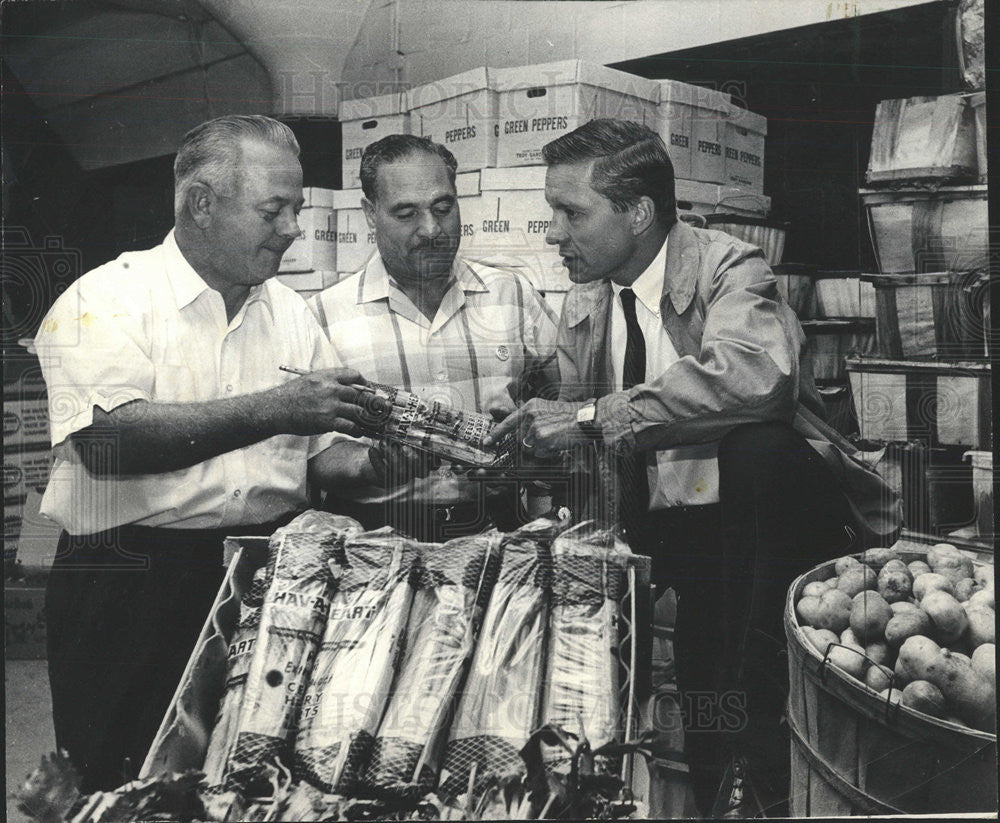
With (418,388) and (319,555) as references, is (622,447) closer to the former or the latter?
(418,388)

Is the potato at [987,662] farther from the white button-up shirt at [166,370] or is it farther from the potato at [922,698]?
the white button-up shirt at [166,370]

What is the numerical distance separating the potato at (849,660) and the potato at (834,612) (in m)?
0.07

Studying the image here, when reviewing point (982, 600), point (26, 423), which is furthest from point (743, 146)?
point (26, 423)

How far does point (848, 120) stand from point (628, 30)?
74 cm

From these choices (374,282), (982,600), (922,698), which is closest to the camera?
(922,698)

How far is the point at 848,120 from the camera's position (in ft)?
9.19

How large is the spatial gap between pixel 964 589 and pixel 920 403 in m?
→ 0.58

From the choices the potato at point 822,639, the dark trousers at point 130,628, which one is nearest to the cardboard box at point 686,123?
the potato at point 822,639

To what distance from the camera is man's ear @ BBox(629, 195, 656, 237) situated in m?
2.78

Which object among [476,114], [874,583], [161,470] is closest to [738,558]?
[874,583]

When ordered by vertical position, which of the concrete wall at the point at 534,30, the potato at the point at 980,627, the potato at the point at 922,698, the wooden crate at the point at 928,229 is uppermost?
the concrete wall at the point at 534,30

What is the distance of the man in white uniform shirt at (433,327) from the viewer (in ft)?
9.04

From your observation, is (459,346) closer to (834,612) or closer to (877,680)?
(834,612)

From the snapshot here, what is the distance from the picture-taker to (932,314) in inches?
111
